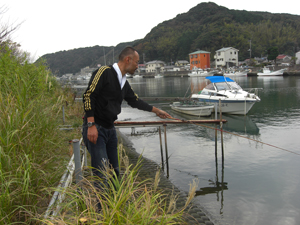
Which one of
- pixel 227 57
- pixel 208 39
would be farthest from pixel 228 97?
pixel 208 39

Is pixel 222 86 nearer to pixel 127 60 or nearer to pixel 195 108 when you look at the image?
pixel 195 108

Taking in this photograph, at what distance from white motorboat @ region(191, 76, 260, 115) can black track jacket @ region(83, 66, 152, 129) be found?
539 inches

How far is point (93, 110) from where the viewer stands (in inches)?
119

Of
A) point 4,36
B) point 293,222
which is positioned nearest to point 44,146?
point 293,222

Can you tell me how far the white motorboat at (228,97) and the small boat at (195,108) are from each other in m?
0.64

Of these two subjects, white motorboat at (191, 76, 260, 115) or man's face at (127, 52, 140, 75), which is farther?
white motorboat at (191, 76, 260, 115)

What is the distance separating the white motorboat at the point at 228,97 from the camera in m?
16.1

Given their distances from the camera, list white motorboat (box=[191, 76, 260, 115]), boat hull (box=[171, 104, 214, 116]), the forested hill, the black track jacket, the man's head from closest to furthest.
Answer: the black track jacket → the man's head → white motorboat (box=[191, 76, 260, 115]) → boat hull (box=[171, 104, 214, 116]) → the forested hill

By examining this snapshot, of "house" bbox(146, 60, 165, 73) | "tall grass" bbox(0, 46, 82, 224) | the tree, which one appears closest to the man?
"tall grass" bbox(0, 46, 82, 224)

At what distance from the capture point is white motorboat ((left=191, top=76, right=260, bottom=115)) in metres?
16.1

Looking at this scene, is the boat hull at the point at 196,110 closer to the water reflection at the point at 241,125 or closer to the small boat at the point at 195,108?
the small boat at the point at 195,108

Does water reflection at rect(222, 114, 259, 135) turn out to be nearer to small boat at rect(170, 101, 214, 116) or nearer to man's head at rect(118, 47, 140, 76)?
small boat at rect(170, 101, 214, 116)

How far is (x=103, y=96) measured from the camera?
3.06m

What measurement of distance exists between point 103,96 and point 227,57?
100m
